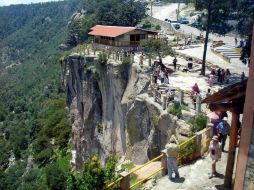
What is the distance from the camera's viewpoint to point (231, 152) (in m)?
15.3

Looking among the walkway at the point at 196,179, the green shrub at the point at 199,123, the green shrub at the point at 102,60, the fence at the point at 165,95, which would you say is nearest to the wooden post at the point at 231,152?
the walkway at the point at 196,179

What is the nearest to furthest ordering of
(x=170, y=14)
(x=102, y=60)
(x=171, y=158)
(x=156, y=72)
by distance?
(x=171, y=158), (x=156, y=72), (x=102, y=60), (x=170, y=14)

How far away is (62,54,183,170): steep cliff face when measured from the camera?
28094 millimetres

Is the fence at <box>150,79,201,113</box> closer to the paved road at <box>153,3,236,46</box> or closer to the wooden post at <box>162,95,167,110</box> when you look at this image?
the wooden post at <box>162,95,167,110</box>

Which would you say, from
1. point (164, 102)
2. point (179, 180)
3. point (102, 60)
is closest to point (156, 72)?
point (164, 102)

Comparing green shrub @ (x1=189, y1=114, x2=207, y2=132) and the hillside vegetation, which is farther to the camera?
the hillside vegetation

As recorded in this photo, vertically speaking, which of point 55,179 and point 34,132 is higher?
point 55,179

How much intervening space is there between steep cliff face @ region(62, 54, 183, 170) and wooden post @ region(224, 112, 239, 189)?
9.04 metres

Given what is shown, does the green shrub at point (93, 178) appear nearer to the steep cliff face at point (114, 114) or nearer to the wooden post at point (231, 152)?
the wooden post at point (231, 152)

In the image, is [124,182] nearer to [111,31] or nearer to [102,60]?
[102,60]

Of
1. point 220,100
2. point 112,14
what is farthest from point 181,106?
point 112,14

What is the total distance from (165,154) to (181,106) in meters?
8.33

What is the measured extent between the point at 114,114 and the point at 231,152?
25.4m

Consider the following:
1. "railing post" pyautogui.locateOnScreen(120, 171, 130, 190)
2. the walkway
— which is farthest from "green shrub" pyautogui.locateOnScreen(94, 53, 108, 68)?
"railing post" pyautogui.locateOnScreen(120, 171, 130, 190)
